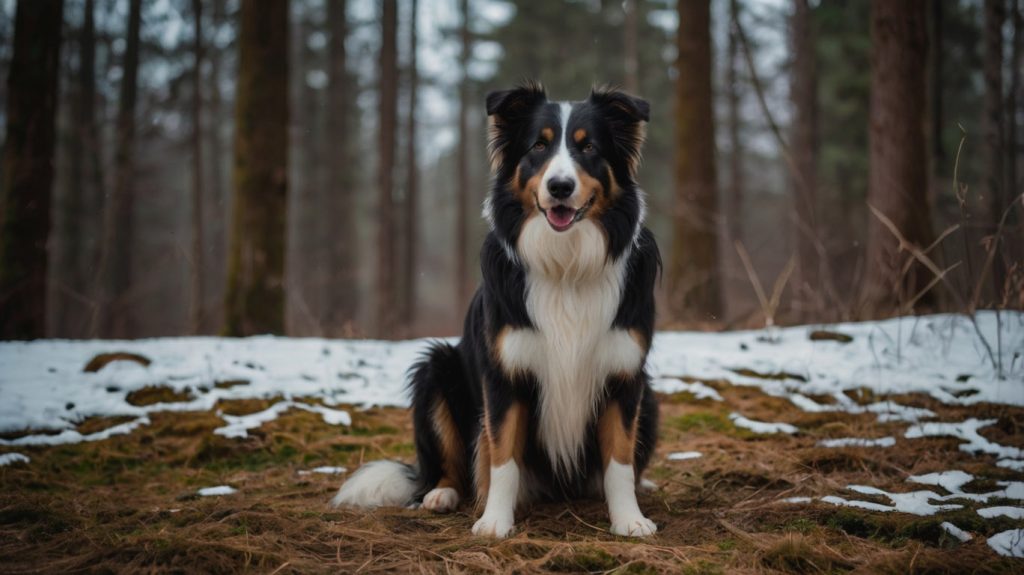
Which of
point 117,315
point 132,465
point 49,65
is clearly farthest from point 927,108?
point 117,315

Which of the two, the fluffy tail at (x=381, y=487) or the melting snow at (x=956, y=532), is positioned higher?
the melting snow at (x=956, y=532)

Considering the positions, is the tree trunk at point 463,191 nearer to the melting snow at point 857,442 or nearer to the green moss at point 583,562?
the melting snow at point 857,442

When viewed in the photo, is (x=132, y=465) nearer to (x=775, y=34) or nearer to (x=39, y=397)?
(x=39, y=397)

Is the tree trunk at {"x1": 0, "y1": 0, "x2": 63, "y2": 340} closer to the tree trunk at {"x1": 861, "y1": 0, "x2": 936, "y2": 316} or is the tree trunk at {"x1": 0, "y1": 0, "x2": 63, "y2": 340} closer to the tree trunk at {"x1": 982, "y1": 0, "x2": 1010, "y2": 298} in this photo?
the tree trunk at {"x1": 861, "y1": 0, "x2": 936, "y2": 316}

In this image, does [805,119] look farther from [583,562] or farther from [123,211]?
[123,211]

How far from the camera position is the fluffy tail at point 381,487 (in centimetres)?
349

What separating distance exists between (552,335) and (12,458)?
138 inches

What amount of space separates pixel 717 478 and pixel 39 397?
15.6 feet

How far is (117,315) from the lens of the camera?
12250 mm

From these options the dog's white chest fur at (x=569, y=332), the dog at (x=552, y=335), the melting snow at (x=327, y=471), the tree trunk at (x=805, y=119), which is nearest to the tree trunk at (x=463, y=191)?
the tree trunk at (x=805, y=119)

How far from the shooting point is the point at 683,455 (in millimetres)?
4418

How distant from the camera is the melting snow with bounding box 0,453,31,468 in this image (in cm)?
405

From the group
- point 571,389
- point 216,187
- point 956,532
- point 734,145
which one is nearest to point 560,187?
point 571,389

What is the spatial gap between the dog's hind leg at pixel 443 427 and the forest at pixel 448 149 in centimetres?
184
